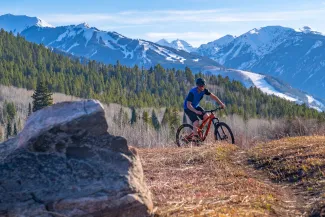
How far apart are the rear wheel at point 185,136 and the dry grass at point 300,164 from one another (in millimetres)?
2839

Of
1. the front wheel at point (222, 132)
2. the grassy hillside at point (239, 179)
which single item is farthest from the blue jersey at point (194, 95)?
the grassy hillside at point (239, 179)

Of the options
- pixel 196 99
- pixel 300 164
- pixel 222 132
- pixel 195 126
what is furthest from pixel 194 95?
pixel 300 164

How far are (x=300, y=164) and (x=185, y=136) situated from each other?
607 centimetres

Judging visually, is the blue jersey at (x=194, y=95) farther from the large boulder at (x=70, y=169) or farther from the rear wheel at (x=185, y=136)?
the large boulder at (x=70, y=169)

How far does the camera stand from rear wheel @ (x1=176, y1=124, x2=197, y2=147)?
619 inches

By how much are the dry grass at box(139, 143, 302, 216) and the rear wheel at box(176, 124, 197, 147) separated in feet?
9.38

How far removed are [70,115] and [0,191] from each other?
1579mm

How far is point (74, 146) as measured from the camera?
7012 millimetres

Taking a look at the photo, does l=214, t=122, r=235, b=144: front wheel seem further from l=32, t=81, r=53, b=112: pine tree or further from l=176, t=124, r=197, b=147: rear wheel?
l=32, t=81, r=53, b=112: pine tree

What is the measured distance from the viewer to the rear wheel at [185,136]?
51.6ft

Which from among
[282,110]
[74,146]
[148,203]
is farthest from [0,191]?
[282,110]

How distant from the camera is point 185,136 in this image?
15.9 metres

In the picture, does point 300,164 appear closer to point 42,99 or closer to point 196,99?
point 196,99

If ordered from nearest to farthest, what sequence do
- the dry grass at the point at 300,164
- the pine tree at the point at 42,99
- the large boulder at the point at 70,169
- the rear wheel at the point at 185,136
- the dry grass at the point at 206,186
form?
the large boulder at the point at 70,169 < the dry grass at the point at 206,186 < the dry grass at the point at 300,164 < the rear wheel at the point at 185,136 < the pine tree at the point at 42,99
